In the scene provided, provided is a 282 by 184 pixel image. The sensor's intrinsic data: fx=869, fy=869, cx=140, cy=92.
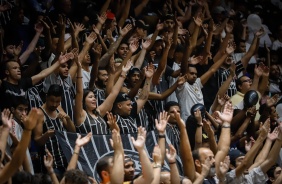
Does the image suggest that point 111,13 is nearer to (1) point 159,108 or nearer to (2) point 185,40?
(2) point 185,40

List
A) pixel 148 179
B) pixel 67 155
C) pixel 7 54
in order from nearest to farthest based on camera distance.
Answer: pixel 148 179
pixel 67 155
pixel 7 54

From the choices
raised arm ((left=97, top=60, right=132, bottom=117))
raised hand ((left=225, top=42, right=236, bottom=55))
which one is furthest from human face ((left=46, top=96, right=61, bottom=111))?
raised hand ((left=225, top=42, right=236, bottom=55))

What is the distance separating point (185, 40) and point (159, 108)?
1611mm

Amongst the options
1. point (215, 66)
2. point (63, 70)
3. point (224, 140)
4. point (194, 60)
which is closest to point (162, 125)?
point (224, 140)

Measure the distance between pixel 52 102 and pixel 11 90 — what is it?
49cm

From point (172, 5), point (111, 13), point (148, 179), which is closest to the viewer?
point (148, 179)

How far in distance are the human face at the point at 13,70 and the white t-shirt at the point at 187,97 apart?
2.52 meters

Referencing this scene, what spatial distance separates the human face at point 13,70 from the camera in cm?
912

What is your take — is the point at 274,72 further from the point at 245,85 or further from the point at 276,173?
the point at 276,173

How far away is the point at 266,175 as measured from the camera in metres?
9.01

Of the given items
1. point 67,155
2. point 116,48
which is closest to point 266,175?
point 67,155

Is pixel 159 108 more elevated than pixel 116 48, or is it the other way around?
pixel 116 48

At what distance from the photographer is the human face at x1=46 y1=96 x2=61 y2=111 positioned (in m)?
8.89

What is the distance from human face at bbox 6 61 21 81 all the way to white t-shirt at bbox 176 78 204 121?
99.0 inches
